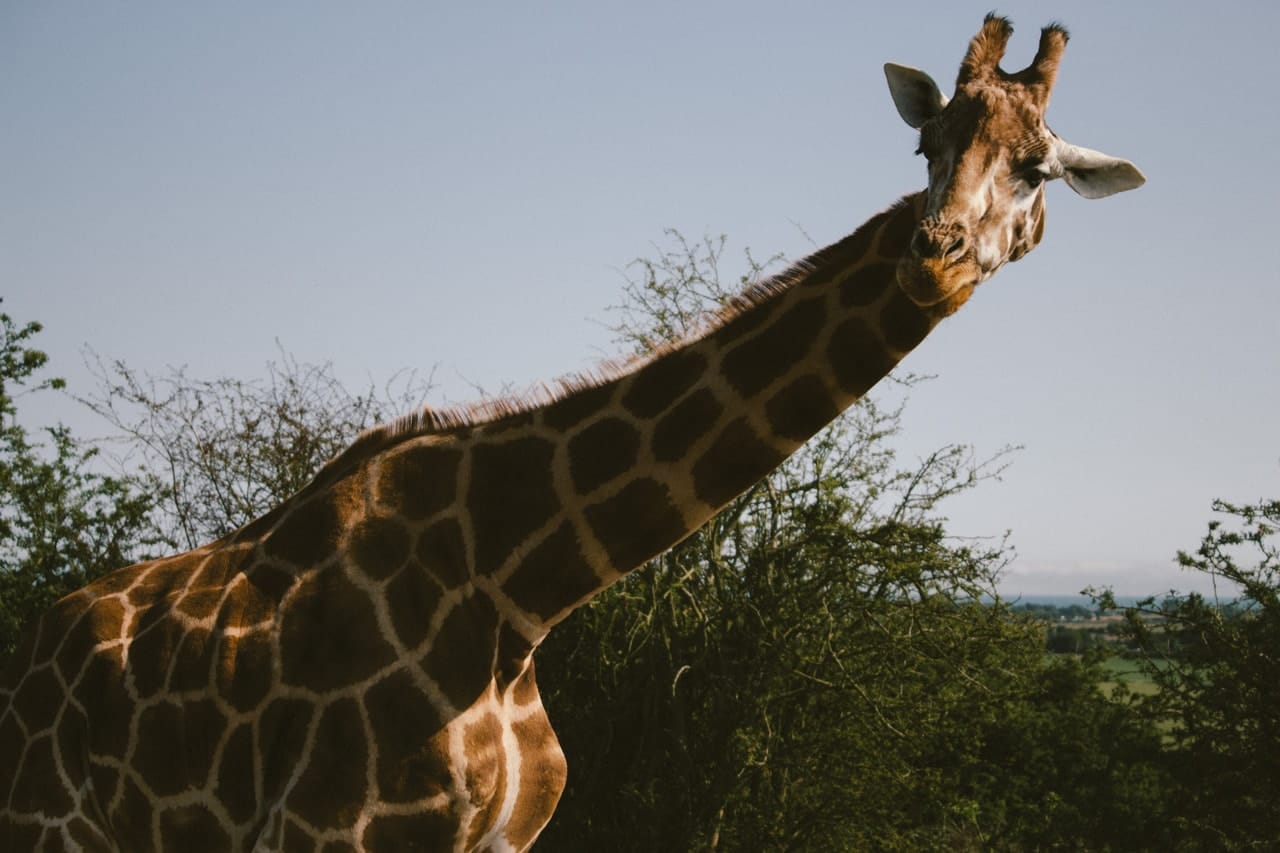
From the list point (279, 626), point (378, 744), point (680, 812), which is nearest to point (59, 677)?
point (279, 626)

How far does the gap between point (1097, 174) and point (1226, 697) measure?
7637 mm

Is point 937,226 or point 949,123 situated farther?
point 949,123

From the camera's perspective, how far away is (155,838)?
516 cm

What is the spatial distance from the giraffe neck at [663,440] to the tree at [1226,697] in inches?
297

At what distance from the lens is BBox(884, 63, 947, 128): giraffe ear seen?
519 centimetres

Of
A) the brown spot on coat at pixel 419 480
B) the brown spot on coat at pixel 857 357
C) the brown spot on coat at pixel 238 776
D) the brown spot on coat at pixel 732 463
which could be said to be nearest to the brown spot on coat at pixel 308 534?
the brown spot on coat at pixel 419 480

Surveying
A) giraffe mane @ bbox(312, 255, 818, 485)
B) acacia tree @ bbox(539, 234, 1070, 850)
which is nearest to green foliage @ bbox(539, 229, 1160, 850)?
acacia tree @ bbox(539, 234, 1070, 850)

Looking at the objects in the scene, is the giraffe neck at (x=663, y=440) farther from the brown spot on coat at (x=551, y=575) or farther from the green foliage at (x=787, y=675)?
the green foliage at (x=787, y=675)

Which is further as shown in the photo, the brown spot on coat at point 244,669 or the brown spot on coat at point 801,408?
the brown spot on coat at point 244,669

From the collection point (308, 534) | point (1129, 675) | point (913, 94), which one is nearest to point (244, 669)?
point (308, 534)

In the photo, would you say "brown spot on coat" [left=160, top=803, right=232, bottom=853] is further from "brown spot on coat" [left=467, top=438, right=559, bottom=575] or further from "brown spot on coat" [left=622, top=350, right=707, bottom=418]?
"brown spot on coat" [left=622, top=350, right=707, bottom=418]

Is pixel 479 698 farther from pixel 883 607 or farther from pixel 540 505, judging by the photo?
pixel 883 607

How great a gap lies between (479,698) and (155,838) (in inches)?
59.2

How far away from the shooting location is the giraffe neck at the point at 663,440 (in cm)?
484
